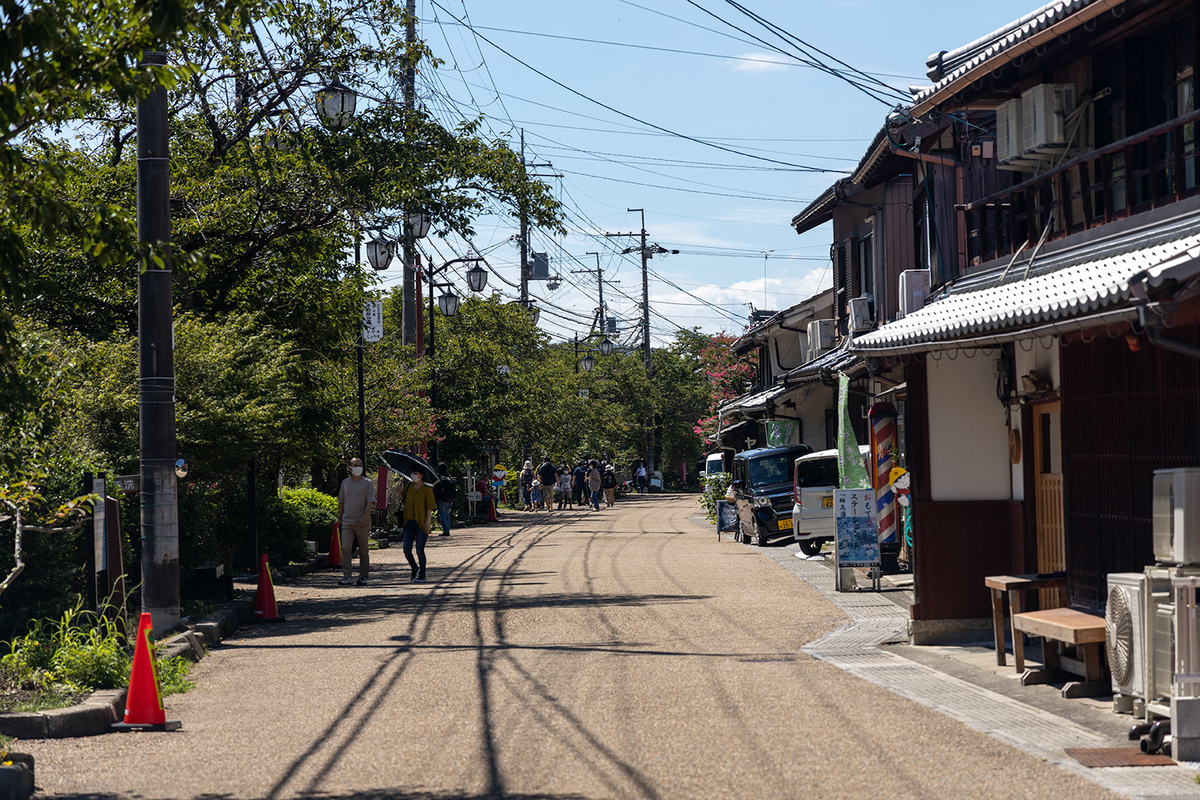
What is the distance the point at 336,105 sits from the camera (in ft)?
57.0

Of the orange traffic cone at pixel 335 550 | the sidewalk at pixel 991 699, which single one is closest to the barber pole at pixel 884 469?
the sidewalk at pixel 991 699

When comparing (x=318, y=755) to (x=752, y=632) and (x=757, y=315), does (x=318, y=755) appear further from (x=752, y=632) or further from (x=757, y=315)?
(x=757, y=315)

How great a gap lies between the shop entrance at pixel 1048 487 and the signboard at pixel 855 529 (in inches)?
215

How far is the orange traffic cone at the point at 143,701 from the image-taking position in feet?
28.0

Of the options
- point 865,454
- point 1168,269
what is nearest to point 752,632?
point 1168,269

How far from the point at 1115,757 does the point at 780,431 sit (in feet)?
91.6

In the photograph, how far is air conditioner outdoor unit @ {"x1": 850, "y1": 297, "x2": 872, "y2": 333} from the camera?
83.2 ft

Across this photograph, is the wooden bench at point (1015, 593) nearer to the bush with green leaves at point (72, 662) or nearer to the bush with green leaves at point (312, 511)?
the bush with green leaves at point (72, 662)

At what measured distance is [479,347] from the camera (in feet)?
136

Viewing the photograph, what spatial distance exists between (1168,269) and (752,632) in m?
7.10

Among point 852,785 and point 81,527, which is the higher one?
point 81,527

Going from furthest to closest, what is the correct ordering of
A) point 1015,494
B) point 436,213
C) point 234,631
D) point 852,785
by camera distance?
point 436,213 < point 234,631 < point 1015,494 < point 852,785

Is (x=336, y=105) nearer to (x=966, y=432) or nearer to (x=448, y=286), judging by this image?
(x=966, y=432)

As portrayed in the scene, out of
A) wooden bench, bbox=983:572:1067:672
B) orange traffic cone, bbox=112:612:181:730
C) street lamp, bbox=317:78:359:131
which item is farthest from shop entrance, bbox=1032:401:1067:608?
street lamp, bbox=317:78:359:131
